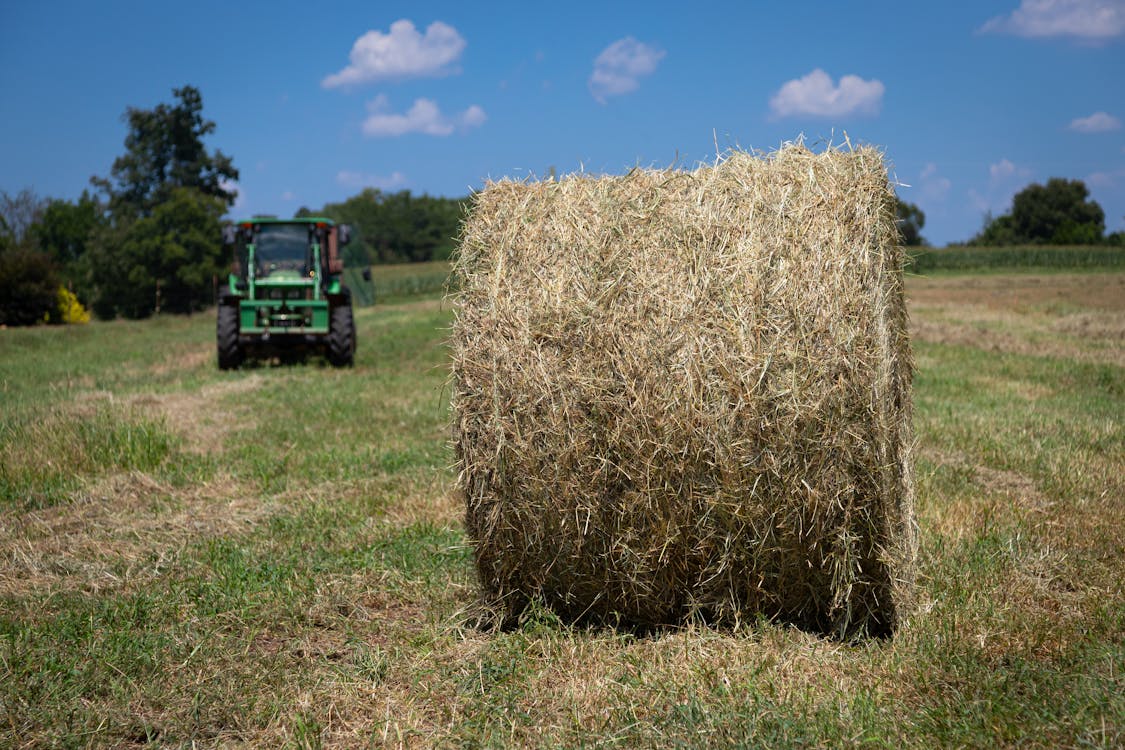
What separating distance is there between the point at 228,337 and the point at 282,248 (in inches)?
78.6

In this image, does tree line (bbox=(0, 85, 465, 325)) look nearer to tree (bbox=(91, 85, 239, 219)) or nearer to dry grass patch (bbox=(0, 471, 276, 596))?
tree (bbox=(91, 85, 239, 219))

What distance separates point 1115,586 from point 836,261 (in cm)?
232

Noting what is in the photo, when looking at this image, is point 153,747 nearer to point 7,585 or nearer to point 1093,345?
point 7,585

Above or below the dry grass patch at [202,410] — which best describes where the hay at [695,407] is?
above

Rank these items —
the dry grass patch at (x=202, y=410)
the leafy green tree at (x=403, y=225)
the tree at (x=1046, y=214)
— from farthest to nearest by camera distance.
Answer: the leafy green tree at (x=403, y=225) → the tree at (x=1046, y=214) → the dry grass patch at (x=202, y=410)

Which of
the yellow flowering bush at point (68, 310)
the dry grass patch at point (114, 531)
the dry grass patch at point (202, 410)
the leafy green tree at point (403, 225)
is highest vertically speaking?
the leafy green tree at point (403, 225)

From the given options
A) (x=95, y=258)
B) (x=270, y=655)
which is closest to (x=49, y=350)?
(x=270, y=655)

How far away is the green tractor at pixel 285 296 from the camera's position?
1573 centimetres

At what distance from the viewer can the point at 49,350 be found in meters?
22.0

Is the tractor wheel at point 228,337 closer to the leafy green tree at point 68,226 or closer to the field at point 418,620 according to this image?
the field at point 418,620

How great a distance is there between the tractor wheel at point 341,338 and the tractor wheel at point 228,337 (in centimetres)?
157

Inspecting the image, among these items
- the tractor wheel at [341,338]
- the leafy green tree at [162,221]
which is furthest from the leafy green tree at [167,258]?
the tractor wheel at [341,338]

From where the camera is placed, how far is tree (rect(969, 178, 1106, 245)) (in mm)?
78875

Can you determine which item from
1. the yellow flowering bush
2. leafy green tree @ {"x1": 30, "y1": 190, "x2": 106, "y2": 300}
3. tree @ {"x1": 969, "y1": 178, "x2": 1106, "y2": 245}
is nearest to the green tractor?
the yellow flowering bush
